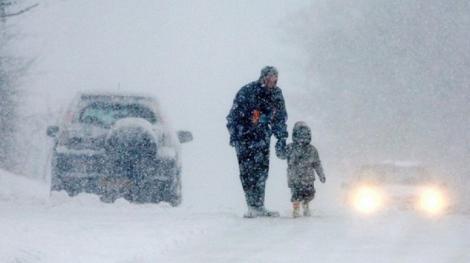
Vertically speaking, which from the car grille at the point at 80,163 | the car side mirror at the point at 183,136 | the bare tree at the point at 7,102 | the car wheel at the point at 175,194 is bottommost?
the car wheel at the point at 175,194

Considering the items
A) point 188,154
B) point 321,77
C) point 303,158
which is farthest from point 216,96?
point 303,158

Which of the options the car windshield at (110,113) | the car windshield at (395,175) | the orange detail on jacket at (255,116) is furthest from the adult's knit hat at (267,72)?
the car windshield at (395,175)

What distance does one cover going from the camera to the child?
12938 mm

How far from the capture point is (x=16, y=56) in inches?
1813

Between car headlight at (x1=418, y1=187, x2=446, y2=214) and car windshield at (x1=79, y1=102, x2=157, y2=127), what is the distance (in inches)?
205

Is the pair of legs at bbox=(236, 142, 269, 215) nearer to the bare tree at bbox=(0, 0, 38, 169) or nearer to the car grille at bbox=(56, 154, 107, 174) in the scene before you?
the car grille at bbox=(56, 154, 107, 174)

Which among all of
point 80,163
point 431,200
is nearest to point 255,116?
point 80,163

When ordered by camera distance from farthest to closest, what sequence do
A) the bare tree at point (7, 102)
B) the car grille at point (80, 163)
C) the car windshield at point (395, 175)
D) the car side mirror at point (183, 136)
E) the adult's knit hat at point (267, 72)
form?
the bare tree at point (7, 102) → the car windshield at point (395, 175) → the car side mirror at point (183, 136) → the car grille at point (80, 163) → the adult's knit hat at point (267, 72)

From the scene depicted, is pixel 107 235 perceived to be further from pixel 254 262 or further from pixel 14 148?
pixel 14 148

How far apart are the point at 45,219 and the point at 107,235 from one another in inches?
57.5

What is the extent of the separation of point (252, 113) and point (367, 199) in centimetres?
640

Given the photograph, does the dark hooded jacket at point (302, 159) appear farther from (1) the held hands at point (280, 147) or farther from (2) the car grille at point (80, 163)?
(2) the car grille at point (80, 163)

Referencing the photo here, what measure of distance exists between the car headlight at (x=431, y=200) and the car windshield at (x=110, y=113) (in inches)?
205

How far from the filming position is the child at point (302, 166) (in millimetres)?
12938
